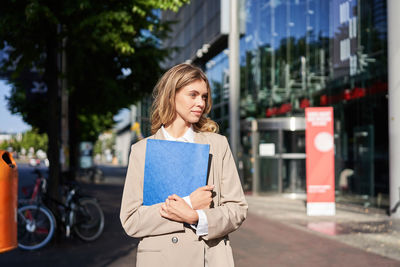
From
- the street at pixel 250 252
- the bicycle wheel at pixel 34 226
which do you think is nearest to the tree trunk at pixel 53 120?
the bicycle wheel at pixel 34 226

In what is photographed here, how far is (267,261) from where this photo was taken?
6254mm

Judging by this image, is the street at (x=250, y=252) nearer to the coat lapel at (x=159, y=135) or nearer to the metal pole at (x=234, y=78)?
the coat lapel at (x=159, y=135)

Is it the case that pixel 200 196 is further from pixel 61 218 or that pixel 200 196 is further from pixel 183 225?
pixel 61 218

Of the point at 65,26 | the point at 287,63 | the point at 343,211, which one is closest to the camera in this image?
the point at 65,26

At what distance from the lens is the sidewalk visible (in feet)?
24.1

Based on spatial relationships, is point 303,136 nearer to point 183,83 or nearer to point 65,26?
point 65,26

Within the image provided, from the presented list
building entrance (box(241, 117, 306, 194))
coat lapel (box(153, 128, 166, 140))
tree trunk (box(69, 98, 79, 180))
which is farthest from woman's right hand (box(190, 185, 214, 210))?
tree trunk (box(69, 98, 79, 180))

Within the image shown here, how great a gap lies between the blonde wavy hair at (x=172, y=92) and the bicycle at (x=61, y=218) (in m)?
5.87

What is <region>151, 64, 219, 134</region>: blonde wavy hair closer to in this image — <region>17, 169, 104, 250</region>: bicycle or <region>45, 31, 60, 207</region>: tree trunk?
<region>17, 169, 104, 250</region>: bicycle

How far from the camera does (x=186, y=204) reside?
6.11ft

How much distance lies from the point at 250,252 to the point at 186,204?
524 cm

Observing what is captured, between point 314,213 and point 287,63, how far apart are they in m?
8.39

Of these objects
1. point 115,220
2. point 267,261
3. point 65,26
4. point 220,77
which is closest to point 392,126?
point 267,261

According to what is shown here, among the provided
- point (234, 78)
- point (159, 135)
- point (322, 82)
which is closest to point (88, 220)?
point (159, 135)
